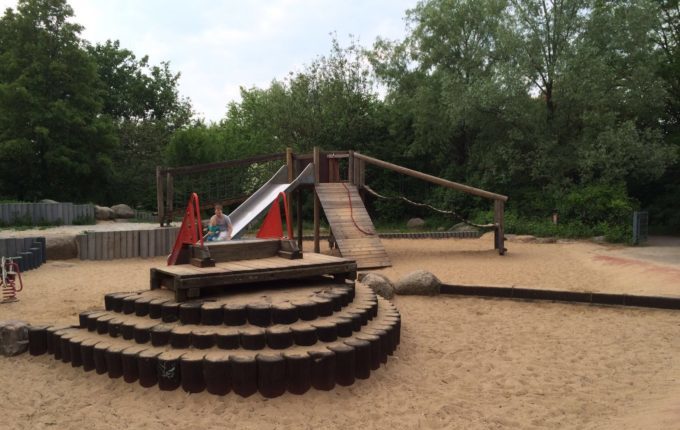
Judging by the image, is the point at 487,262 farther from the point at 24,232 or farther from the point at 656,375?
the point at 24,232

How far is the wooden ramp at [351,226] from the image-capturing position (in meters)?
10.1

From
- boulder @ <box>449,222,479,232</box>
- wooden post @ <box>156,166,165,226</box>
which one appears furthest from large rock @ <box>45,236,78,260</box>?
boulder @ <box>449,222,479,232</box>

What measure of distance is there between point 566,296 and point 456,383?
12.3ft

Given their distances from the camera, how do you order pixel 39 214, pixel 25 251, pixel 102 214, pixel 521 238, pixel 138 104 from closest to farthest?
pixel 25 251
pixel 39 214
pixel 521 238
pixel 102 214
pixel 138 104

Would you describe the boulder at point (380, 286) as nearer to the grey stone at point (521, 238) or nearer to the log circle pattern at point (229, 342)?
the log circle pattern at point (229, 342)

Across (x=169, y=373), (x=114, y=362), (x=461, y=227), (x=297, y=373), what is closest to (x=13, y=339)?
(x=114, y=362)

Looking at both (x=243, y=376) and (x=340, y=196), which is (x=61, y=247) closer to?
(x=340, y=196)

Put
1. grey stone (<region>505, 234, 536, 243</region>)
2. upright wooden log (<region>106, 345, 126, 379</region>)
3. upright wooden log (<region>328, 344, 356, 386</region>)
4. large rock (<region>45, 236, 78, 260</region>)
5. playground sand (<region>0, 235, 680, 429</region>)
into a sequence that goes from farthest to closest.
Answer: grey stone (<region>505, 234, 536, 243</region>), large rock (<region>45, 236, 78, 260</region>), upright wooden log (<region>106, 345, 126, 379</region>), upright wooden log (<region>328, 344, 356, 386</region>), playground sand (<region>0, 235, 680, 429</region>)

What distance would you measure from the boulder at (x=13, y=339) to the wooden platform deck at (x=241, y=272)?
4.30 ft

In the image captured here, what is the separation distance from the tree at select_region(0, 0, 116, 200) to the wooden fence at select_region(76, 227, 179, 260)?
998cm

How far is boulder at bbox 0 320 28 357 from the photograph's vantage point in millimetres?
4930

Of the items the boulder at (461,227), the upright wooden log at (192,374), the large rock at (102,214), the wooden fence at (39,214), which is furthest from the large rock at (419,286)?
the large rock at (102,214)

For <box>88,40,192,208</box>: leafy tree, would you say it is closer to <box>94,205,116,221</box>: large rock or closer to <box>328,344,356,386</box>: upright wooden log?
<box>94,205,116,221</box>: large rock

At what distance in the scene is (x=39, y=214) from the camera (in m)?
15.2
